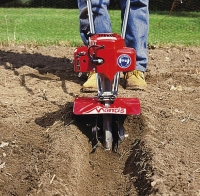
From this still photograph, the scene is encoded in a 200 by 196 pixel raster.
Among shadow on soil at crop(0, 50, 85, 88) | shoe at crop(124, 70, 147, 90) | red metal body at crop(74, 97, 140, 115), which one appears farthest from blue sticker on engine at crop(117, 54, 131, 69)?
shadow on soil at crop(0, 50, 85, 88)

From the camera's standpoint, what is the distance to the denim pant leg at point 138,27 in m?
4.36

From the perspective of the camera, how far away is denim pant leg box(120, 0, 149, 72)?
4359 millimetres

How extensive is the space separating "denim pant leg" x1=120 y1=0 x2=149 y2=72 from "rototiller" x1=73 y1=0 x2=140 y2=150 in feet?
Result: 4.49

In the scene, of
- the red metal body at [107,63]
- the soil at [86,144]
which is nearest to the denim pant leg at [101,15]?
the soil at [86,144]

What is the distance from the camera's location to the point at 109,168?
2.91m

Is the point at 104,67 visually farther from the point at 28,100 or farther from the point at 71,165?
the point at 28,100

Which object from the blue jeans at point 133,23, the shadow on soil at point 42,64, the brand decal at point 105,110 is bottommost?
the shadow on soil at point 42,64

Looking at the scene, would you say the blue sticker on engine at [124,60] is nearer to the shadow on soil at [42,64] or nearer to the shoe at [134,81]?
the shoe at [134,81]

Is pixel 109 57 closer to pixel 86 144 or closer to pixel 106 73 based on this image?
pixel 106 73

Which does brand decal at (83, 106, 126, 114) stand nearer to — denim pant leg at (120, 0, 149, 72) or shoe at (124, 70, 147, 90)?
shoe at (124, 70, 147, 90)

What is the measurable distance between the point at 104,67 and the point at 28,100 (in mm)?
1302

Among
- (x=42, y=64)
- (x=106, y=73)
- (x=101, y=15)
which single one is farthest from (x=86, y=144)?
(x=42, y=64)

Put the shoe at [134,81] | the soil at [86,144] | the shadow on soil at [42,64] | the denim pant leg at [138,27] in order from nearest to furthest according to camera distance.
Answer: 1. the soil at [86,144]
2. the shoe at [134,81]
3. the denim pant leg at [138,27]
4. the shadow on soil at [42,64]

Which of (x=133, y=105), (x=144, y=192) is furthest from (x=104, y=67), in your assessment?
(x=144, y=192)
